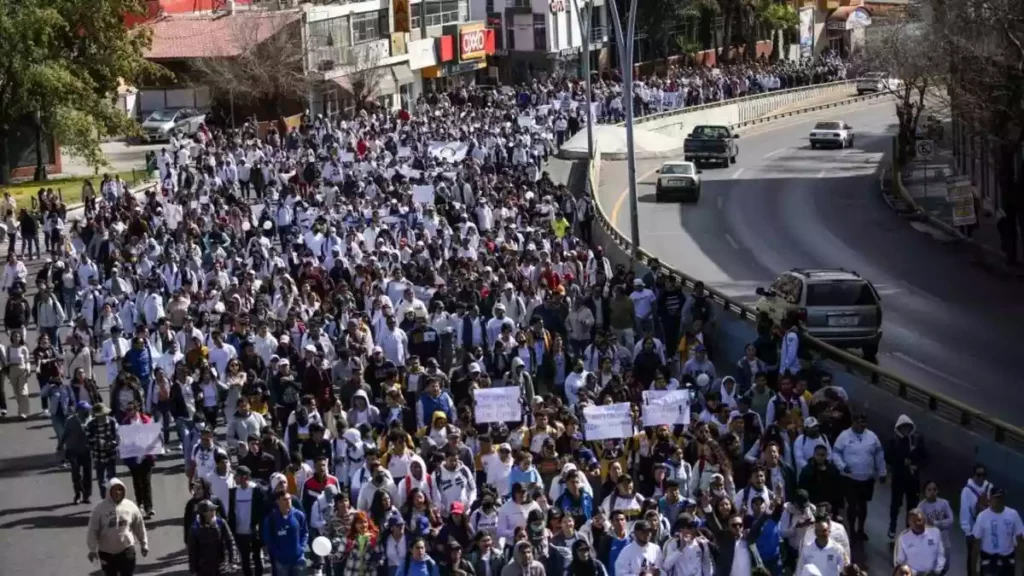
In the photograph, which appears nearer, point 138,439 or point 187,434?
point 138,439

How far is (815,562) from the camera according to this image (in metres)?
14.6

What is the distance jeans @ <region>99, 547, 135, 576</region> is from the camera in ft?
54.1

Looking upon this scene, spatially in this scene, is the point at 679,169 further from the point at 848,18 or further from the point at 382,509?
the point at 848,18

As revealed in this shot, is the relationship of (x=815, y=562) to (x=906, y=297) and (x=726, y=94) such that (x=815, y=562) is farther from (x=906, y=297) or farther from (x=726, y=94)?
(x=726, y=94)

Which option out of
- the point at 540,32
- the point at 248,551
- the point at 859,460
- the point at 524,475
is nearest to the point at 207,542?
the point at 248,551

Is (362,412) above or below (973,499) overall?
above

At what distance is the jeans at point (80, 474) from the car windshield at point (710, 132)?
4535cm

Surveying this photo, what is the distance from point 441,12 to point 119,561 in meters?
72.0

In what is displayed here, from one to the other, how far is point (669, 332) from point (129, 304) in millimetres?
7798

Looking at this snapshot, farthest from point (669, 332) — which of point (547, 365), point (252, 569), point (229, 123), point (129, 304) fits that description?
point (229, 123)

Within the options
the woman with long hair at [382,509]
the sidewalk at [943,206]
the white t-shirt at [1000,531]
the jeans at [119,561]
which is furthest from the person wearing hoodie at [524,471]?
the sidewalk at [943,206]

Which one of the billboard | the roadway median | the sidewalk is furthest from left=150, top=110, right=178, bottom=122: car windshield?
the billboard

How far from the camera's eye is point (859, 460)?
17859mm

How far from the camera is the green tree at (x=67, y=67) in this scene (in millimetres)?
51969
